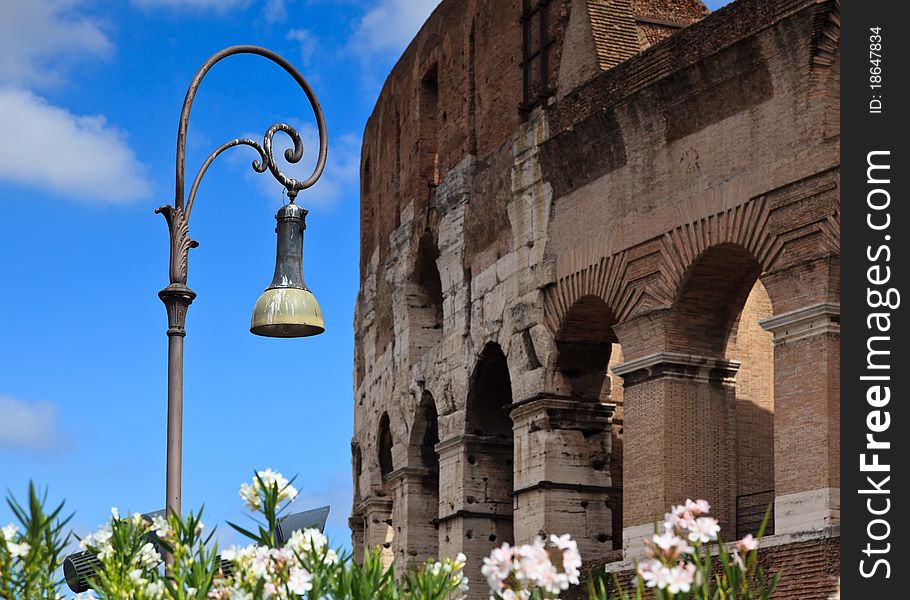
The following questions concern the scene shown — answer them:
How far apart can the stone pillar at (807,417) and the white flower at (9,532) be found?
659 centimetres

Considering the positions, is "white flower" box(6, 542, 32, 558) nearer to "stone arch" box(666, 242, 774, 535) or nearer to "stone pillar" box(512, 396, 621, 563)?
"stone arch" box(666, 242, 774, 535)

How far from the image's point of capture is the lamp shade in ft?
31.0

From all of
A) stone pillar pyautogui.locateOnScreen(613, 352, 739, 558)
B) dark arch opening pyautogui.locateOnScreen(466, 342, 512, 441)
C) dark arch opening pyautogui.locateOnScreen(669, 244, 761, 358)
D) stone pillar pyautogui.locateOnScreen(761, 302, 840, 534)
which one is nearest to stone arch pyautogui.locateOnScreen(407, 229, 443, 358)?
dark arch opening pyautogui.locateOnScreen(466, 342, 512, 441)

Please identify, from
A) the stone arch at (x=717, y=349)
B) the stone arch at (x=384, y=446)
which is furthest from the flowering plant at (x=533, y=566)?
the stone arch at (x=384, y=446)

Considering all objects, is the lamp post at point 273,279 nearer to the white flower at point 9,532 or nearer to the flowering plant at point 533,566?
the white flower at point 9,532

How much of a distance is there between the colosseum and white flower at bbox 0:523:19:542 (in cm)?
658

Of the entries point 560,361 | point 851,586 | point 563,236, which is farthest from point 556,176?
point 851,586

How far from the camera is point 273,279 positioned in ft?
31.7

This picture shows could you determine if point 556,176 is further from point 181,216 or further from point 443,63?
point 181,216

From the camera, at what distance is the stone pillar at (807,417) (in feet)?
38.1

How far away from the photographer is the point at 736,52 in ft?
41.5

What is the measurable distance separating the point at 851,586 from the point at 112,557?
522cm

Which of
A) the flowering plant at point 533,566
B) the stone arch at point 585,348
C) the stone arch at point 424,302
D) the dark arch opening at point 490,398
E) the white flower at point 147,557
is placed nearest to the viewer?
the flowering plant at point 533,566

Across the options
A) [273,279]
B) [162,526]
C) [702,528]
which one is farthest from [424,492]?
[702,528]
